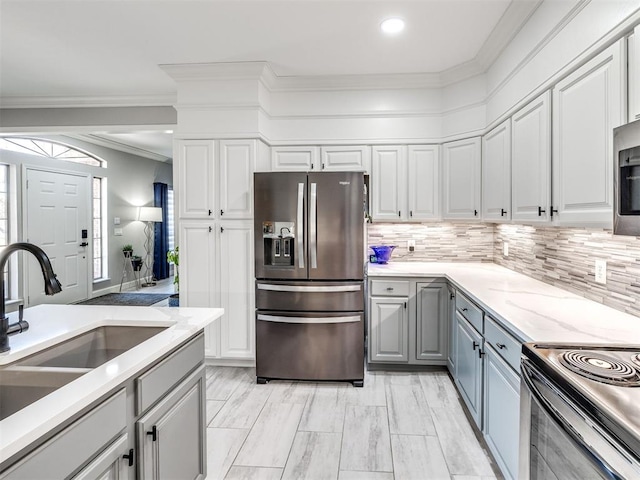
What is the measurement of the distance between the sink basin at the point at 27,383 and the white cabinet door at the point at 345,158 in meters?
2.83

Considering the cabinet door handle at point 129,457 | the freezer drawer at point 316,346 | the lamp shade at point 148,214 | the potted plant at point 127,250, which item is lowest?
the freezer drawer at point 316,346

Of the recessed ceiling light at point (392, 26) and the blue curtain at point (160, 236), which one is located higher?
the recessed ceiling light at point (392, 26)

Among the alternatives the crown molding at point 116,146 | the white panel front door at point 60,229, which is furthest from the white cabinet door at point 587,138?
the white panel front door at point 60,229

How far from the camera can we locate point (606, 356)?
1.25m

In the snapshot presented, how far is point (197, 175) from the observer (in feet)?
11.1

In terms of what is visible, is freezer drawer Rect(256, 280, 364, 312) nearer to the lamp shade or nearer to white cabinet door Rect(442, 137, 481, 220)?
white cabinet door Rect(442, 137, 481, 220)

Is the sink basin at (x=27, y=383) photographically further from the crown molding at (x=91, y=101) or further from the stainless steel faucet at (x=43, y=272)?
the crown molding at (x=91, y=101)

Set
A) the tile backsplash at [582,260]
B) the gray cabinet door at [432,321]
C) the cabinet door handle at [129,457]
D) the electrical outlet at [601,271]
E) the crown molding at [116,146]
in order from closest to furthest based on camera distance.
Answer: the cabinet door handle at [129,457] → the tile backsplash at [582,260] → the electrical outlet at [601,271] → the gray cabinet door at [432,321] → the crown molding at [116,146]

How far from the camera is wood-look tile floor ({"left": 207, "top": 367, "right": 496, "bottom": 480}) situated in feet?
6.66

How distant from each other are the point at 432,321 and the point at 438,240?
0.99 metres

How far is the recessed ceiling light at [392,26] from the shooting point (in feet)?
8.27

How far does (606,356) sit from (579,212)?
77 cm

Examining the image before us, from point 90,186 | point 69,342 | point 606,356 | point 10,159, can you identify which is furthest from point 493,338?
point 90,186

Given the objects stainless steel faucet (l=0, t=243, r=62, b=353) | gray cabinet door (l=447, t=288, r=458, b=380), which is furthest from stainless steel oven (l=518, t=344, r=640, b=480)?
stainless steel faucet (l=0, t=243, r=62, b=353)
